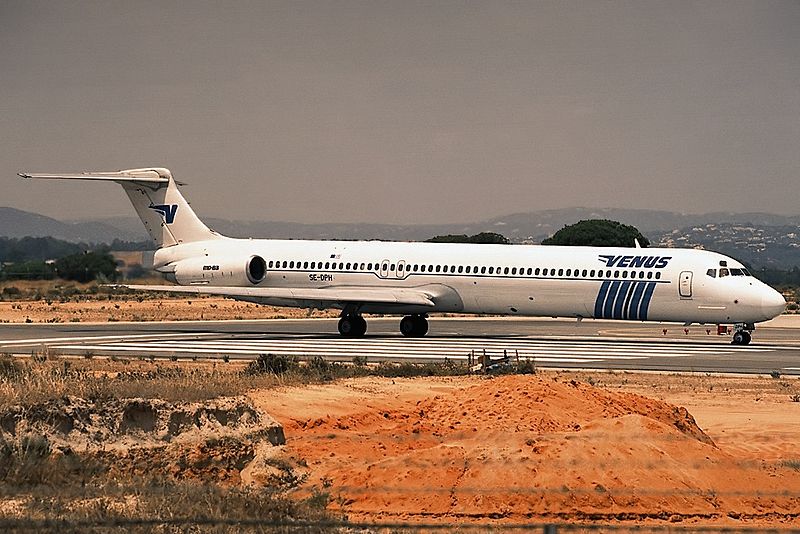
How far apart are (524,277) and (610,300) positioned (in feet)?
8.59

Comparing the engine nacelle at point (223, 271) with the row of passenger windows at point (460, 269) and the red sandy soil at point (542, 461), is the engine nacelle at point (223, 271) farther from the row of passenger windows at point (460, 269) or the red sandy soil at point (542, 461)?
the red sandy soil at point (542, 461)

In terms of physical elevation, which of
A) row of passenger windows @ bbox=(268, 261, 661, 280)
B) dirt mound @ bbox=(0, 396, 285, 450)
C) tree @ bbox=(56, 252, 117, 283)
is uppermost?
row of passenger windows @ bbox=(268, 261, 661, 280)

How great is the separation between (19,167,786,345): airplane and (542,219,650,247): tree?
44061 mm

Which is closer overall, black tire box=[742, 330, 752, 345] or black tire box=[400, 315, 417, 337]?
black tire box=[742, 330, 752, 345]

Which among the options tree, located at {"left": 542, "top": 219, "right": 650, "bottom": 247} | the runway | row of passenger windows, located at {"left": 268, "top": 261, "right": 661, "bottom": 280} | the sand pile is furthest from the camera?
tree, located at {"left": 542, "top": 219, "right": 650, "bottom": 247}

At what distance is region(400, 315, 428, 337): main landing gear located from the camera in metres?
37.9

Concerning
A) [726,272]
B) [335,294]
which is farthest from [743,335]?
[335,294]

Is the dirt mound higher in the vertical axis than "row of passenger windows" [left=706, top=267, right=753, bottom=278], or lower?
lower

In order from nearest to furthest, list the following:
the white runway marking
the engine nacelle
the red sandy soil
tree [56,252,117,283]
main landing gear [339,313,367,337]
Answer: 1. the red sandy soil
2. the white runway marking
3. main landing gear [339,313,367,337]
4. the engine nacelle
5. tree [56,252,117,283]

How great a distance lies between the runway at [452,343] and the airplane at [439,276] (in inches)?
42.2

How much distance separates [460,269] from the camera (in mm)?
36062

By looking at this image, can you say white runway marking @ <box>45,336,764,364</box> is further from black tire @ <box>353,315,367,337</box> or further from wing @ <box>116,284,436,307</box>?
wing @ <box>116,284,436,307</box>

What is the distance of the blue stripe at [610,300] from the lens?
33.8 metres

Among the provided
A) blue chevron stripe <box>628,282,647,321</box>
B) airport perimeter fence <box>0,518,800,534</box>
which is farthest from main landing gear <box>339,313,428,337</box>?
airport perimeter fence <box>0,518,800,534</box>
